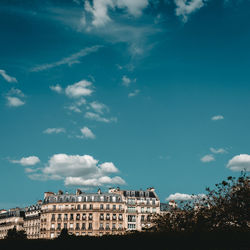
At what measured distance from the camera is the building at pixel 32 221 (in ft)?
305

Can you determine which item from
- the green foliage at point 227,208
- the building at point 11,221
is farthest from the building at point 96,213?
the green foliage at point 227,208

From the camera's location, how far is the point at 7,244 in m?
38.9

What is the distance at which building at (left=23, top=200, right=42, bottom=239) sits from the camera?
9300 centimetres

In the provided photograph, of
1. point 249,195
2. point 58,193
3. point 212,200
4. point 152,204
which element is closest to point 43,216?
point 58,193

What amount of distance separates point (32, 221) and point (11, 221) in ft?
46.0

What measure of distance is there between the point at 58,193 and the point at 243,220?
64090 mm

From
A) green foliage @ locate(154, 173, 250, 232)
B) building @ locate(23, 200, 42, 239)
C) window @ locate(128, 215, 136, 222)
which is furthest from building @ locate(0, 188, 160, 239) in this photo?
green foliage @ locate(154, 173, 250, 232)

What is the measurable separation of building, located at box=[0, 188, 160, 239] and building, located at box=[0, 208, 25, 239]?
628 inches

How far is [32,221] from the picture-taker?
96.1 m

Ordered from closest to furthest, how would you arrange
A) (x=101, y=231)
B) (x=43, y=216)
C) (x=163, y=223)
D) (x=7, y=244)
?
(x=7, y=244) → (x=163, y=223) → (x=101, y=231) → (x=43, y=216)

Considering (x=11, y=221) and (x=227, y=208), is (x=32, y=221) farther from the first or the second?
(x=227, y=208)

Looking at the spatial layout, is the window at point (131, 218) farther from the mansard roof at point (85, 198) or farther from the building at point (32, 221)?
the building at point (32, 221)

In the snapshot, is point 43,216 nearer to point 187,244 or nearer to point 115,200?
point 115,200

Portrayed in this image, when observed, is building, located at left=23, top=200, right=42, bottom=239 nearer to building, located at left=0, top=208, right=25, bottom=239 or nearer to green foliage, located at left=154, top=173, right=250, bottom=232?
building, located at left=0, top=208, right=25, bottom=239
